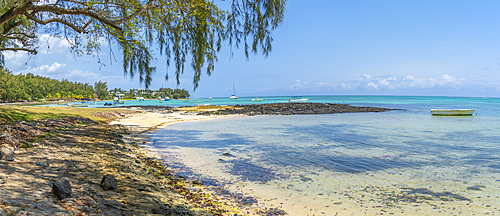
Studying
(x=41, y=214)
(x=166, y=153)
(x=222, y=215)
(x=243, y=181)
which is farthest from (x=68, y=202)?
(x=166, y=153)

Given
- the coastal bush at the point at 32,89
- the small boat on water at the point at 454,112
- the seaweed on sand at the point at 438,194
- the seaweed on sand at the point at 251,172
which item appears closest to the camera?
the seaweed on sand at the point at 438,194

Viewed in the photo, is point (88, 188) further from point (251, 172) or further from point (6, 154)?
point (251, 172)

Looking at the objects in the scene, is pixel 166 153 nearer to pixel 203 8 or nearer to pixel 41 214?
pixel 203 8

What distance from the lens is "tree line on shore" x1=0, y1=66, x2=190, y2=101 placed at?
82.0 m

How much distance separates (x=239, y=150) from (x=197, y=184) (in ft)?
16.1

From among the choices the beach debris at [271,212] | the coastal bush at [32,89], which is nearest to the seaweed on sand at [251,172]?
the beach debris at [271,212]

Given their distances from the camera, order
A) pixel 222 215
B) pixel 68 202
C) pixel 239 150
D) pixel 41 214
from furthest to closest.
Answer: pixel 239 150 < pixel 222 215 < pixel 68 202 < pixel 41 214

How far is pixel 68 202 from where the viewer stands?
3.65m

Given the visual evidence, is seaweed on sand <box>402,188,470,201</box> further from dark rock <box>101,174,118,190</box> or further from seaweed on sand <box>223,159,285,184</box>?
dark rock <box>101,174,118,190</box>

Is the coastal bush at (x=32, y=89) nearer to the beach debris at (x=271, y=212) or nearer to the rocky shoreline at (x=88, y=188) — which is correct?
the rocky shoreline at (x=88, y=188)

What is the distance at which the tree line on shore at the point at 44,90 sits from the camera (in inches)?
3228

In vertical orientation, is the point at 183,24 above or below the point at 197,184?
above

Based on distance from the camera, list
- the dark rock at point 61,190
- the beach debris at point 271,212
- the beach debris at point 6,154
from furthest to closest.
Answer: the beach debris at point 6,154
the beach debris at point 271,212
the dark rock at point 61,190

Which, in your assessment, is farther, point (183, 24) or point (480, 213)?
point (183, 24)
